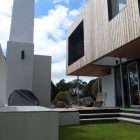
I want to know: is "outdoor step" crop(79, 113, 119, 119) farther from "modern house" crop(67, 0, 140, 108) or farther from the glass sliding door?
the glass sliding door

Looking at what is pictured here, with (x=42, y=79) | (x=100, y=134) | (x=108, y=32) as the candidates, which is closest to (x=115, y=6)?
(x=108, y=32)

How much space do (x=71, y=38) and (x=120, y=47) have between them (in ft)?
25.5

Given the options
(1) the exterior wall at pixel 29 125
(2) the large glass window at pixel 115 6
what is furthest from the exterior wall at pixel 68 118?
(1) the exterior wall at pixel 29 125

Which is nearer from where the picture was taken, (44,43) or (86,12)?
(86,12)

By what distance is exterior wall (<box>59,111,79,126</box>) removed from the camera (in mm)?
7262

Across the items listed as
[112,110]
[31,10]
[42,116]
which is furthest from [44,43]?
[42,116]

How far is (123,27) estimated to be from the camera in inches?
276

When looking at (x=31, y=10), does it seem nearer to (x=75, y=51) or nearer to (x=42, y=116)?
(x=75, y=51)

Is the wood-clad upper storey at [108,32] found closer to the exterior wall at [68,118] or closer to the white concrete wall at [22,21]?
the exterior wall at [68,118]

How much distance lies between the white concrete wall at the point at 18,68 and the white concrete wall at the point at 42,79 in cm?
59

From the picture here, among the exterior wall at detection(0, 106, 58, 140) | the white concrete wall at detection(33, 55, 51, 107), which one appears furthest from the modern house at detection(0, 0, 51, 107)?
the exterior wall at detection(0, 106, 58, 140)

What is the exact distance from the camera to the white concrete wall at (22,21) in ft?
32.1

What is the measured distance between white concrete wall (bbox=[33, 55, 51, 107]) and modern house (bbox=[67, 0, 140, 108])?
220cm

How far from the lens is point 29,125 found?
2.77 m
